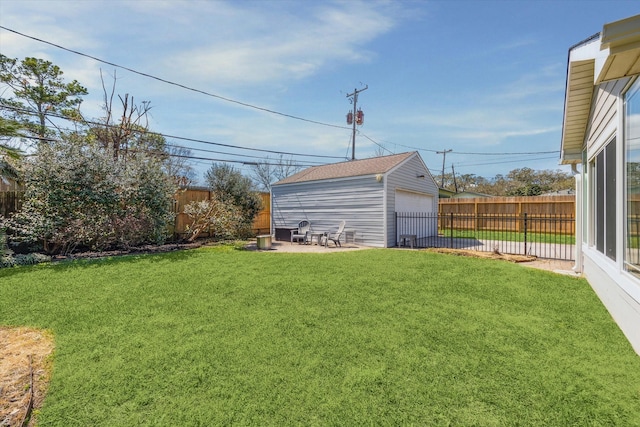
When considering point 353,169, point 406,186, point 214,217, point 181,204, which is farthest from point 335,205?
point 181,204

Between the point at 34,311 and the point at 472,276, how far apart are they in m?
7.24

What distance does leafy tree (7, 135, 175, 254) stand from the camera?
774 centimetres

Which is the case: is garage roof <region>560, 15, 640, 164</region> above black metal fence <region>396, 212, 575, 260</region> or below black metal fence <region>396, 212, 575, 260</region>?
above

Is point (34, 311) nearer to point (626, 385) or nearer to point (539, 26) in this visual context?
point (626, 385)

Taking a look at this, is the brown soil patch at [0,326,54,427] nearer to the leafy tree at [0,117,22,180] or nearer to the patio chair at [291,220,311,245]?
the leafy tree at [0,117,22,180]

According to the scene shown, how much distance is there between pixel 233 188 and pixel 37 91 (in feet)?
47.1

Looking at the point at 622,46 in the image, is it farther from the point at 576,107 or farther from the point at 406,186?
the point at 406,186

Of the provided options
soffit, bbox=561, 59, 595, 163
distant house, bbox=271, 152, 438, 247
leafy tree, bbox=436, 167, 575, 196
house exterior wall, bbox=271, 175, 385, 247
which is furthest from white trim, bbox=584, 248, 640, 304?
leafy tree, bbox=436, 167, 575, 196

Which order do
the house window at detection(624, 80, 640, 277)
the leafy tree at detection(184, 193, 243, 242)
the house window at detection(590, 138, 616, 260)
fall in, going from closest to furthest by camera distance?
the house window at detection(624, 80, 640, 277) → the house window at detection(590, 138, 616, 260) → the leafy tree at detection(184, 193, 243, 242)

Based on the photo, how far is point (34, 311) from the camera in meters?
4.21

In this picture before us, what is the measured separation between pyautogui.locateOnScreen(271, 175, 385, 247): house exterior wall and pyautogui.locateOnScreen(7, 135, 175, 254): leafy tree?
5798 millimetres

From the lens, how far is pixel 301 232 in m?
13.2

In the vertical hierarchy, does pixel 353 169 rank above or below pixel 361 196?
above

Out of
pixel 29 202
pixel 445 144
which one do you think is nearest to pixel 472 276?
pixel 29 202
